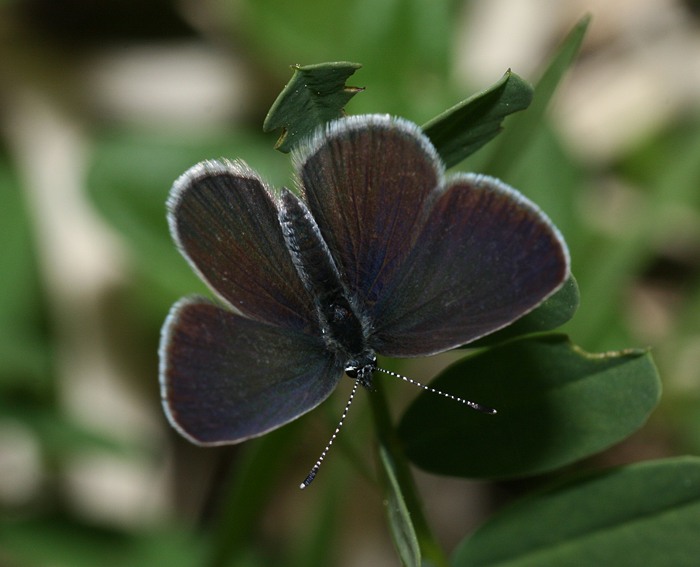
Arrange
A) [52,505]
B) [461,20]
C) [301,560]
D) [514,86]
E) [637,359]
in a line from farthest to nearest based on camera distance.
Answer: [461,20]
[52,505]
[301,560]
[637,359]
[514,86]

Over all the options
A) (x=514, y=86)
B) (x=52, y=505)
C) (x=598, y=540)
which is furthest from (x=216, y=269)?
(x=52, y=505)

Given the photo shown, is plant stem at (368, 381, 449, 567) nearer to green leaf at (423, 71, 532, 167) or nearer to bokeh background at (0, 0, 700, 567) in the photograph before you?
green leaf at (423, 71, 532, 167)

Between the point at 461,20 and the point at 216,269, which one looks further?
the point at 461,20

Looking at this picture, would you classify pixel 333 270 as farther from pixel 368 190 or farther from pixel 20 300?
pixel 20 300

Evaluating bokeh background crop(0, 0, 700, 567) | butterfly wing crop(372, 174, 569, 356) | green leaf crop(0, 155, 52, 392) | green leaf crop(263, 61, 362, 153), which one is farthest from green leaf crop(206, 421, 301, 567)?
green leaf crop(0, 155, 52, 392)

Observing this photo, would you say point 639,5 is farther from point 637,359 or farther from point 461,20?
point 637,359

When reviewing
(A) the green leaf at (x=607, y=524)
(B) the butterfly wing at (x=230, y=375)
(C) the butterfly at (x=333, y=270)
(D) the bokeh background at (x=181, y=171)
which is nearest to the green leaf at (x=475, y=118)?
(C) the butterfly at (x=333, y=270)
